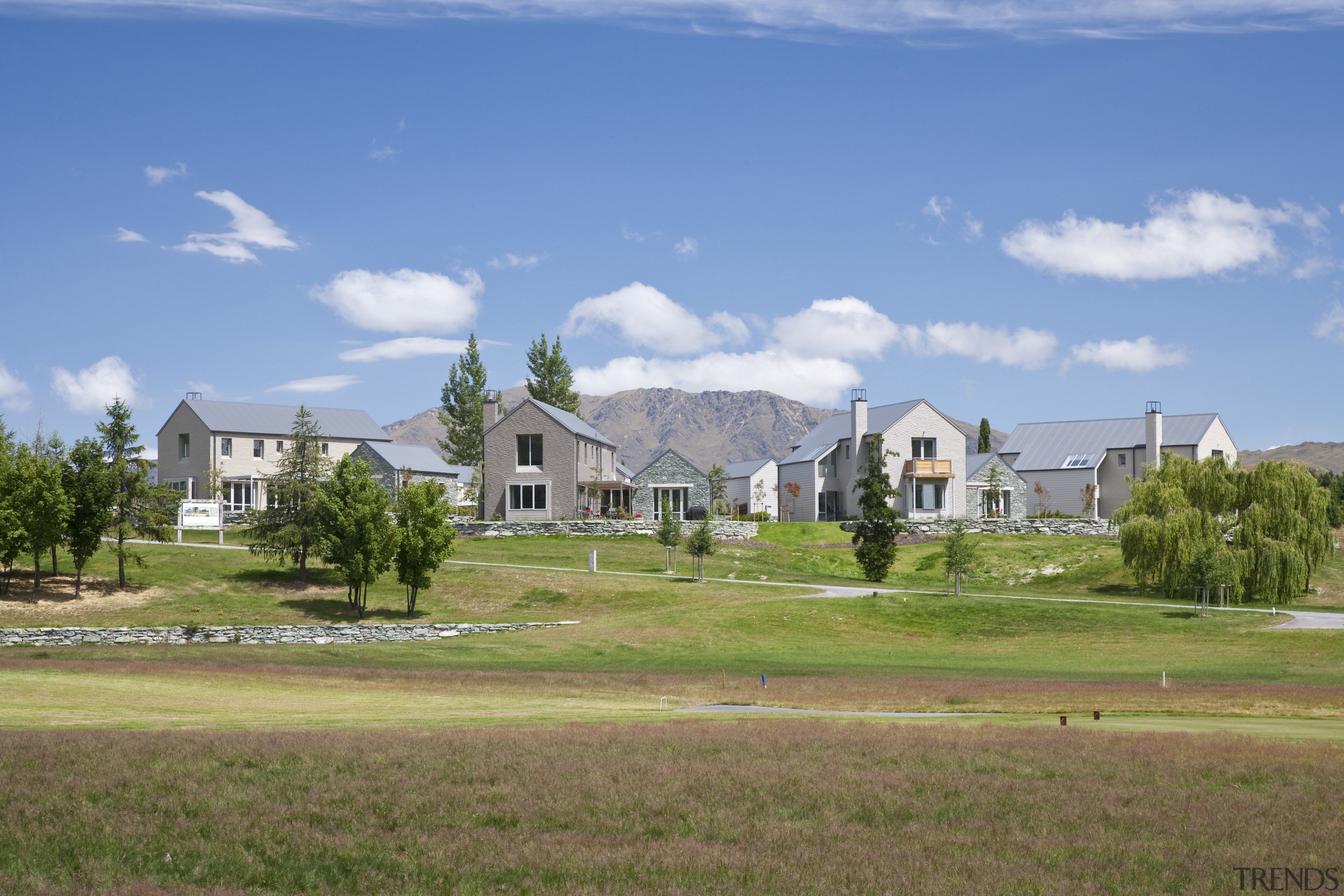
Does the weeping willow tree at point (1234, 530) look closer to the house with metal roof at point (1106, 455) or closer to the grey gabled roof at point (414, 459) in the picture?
the house with metal roof at point (1106, 455)

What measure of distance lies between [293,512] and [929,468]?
49663 millimetres

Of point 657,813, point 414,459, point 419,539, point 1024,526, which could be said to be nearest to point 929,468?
point 1024,526

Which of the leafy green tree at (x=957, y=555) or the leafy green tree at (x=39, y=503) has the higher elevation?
the leafy green tree at (x=39, y=503)

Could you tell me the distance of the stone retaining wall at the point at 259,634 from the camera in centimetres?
4175

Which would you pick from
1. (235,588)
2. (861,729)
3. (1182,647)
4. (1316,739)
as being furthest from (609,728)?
(235,588)

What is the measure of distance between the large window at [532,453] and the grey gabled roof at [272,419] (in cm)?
2030

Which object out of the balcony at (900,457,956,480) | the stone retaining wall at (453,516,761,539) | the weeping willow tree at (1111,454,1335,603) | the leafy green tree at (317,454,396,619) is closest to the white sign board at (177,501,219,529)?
the stone retaining wall at (453,516,761,539)

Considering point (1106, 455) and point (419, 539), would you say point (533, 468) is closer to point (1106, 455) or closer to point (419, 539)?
point (419, 539)

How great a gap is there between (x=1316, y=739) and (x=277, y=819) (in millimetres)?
17010

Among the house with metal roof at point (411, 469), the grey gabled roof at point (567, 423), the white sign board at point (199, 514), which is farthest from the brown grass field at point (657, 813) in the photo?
the house with metal roof at point (411, 469)

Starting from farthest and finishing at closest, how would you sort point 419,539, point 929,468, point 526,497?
point 929,468 < point 526,497 < point 419,539

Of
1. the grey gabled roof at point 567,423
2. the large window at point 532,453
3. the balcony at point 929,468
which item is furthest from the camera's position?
the balcony at point 929,468

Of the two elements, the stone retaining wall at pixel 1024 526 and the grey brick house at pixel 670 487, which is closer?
the stone retaining wall at pixel 1024 526

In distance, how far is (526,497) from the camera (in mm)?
77438
